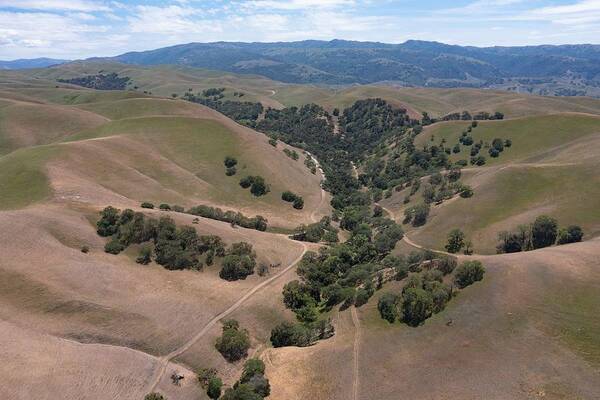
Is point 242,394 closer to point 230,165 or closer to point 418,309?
point 418,309

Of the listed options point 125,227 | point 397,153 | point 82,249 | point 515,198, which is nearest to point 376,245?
point 515,198

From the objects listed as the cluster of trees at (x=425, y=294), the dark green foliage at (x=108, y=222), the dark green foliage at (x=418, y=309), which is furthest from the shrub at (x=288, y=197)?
the dark green foliage at (x=418, y=309)

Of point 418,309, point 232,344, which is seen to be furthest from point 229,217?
point 418,309

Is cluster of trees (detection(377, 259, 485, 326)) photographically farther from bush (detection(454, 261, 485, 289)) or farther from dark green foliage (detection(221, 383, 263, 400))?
dark green foliage (detection(221, 383, 263, 400))

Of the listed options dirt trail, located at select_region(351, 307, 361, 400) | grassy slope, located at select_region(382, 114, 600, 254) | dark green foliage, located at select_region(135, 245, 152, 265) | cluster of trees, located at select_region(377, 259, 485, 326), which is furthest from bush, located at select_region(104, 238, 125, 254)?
grassy slope, located at select_region(382, 114, 600, 254)

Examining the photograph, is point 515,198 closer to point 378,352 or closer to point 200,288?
point 378,352
